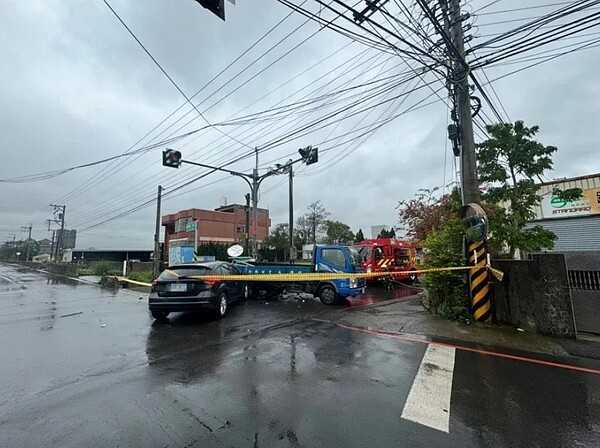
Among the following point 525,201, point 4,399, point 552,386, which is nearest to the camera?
point 4,399

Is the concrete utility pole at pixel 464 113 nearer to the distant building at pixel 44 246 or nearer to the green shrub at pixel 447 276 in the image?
the green shrub at pixel 447 276

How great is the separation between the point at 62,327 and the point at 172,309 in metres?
2.76

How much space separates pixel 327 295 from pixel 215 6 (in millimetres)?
8979

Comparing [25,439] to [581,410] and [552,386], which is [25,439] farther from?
[552,386]

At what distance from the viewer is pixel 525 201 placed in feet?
27.8

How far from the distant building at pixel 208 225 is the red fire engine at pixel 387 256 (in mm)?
29649

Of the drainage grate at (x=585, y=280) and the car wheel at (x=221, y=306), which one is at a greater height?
the drainage grate at (x=585, y=280)

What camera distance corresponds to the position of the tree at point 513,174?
8297 mm

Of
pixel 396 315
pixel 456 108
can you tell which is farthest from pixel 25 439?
pixel 456 108

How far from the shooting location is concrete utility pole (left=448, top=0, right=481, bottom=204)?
791cm

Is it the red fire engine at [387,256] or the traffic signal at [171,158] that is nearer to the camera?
the traffic signal at [171,158]

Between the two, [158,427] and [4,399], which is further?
[4,399]

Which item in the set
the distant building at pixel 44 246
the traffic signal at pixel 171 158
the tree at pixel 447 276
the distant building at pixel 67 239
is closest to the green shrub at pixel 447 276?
the tree at pixel 447 276

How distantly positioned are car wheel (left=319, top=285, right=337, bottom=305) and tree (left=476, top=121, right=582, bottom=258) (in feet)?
17.0
